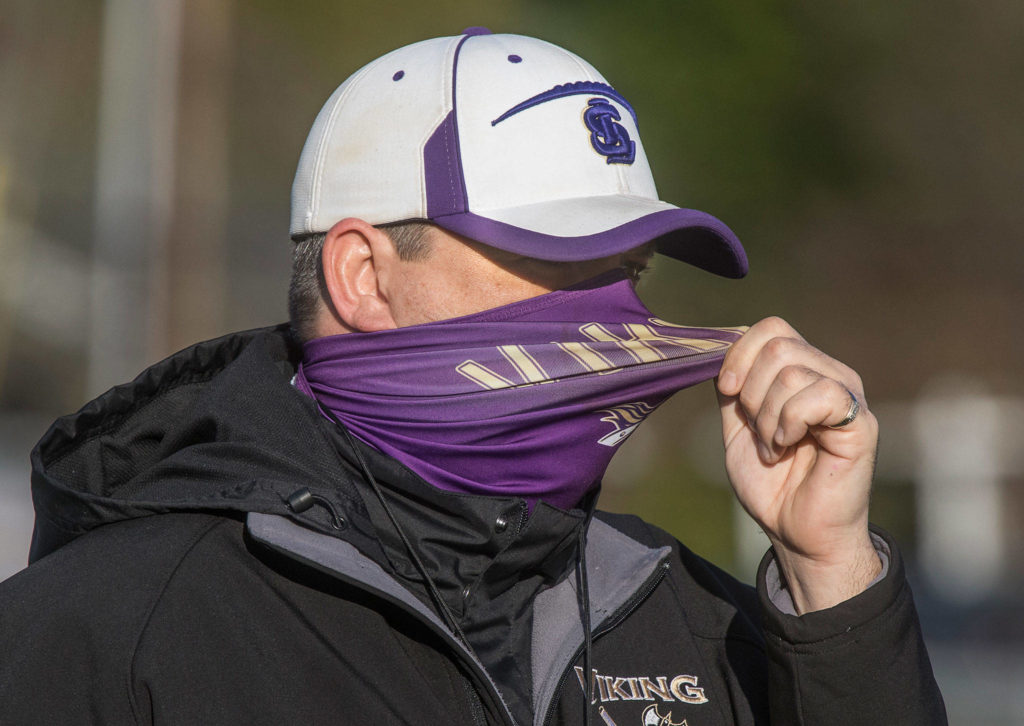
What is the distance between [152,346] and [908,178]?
38.5 ft

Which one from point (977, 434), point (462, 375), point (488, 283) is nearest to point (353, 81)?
point (488, 283)

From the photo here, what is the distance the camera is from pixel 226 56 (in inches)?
459

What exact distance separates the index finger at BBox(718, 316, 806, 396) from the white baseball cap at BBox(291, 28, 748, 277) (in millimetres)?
209

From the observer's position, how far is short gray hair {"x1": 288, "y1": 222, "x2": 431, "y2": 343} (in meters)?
2.01

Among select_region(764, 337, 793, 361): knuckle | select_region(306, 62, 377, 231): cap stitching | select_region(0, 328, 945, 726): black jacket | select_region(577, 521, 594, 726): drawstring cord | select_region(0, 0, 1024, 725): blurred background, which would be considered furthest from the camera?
select_region(0, 0, 1024, 725): blurred background

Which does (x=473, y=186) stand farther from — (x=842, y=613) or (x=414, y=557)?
(x=842, y=613)

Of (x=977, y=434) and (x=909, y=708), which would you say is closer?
(x=909, y=708)

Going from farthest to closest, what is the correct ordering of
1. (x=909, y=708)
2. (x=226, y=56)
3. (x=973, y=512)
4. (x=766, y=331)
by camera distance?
(x=226, y=56), (x=973, y=512), (x=766, y=331), (x=909, y=708)

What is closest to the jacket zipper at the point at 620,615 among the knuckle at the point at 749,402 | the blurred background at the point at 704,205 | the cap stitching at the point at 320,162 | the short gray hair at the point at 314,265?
the knuckle at the point at 749,402

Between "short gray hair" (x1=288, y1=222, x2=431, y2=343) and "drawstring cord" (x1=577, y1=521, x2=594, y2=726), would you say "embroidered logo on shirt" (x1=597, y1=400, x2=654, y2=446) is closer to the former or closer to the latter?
"drawstring cord" (x1=577, y1=521, x2=594, y2=726)

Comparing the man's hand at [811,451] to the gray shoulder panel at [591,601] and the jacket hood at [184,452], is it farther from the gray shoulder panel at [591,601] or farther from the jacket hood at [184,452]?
the jacket hood at [184,452]

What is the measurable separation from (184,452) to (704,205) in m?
13.7

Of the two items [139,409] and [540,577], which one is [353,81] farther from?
[540,577]

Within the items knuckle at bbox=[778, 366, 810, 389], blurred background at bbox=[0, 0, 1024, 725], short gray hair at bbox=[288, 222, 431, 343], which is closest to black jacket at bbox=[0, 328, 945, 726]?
short gray hair at bbox=[288, 222, 431, 343]
